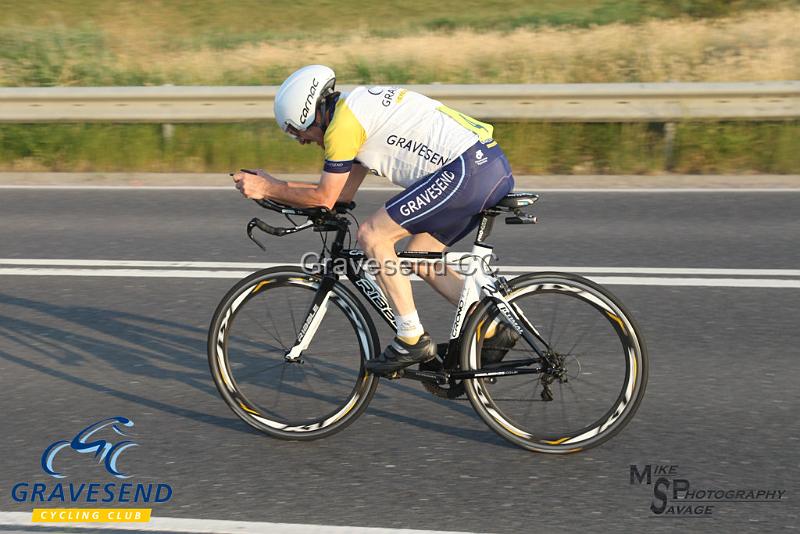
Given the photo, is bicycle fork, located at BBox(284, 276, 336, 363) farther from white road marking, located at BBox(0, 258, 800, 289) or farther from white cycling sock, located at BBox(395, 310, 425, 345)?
white road marking, located at BBox(0, 258, 800, 289)

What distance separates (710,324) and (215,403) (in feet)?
10.3

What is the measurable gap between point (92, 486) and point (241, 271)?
3.52 metres

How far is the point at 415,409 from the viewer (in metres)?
5.57

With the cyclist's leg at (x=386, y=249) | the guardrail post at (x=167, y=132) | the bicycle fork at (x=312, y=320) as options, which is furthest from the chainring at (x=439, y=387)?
the guardrail post at (x=167, y=132)

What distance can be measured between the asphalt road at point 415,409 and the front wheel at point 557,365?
138mm

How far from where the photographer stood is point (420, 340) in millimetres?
5086

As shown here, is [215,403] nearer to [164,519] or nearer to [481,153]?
[164,519]

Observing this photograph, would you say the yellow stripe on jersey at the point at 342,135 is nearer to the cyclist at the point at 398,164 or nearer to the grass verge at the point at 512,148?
the cyclist at the point at 398,164

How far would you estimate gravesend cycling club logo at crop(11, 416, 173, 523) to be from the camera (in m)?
4.52

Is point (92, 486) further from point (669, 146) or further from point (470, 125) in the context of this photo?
point (669, 146)

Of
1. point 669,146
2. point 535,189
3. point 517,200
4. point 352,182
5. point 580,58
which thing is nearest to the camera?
point 517,200

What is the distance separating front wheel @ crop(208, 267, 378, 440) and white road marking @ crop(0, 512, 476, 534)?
909 mm

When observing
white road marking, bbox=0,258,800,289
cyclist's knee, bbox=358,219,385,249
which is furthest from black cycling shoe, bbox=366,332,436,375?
white road marking, bbox=0,258,800,289

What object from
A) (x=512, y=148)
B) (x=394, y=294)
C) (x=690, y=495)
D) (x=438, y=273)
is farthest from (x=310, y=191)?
(x=512, y=148)
